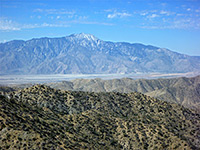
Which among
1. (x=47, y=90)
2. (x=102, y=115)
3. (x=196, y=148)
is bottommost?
(x=196, y=148)

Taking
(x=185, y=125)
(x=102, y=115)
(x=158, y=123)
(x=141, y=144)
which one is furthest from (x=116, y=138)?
(x=185, y=125)

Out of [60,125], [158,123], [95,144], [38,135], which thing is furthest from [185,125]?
[38,135]

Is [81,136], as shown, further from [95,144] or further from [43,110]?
[43,110]

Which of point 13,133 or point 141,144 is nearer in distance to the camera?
point 13,133

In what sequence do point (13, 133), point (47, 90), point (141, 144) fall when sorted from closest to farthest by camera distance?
point (13, 133) < point (141, 144) < point (47, 90)

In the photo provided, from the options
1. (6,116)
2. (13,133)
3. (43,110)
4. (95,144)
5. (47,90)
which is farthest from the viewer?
(47,90)

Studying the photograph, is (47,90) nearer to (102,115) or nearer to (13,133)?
(102,115)

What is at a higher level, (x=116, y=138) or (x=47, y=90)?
(x=47, y=90)
